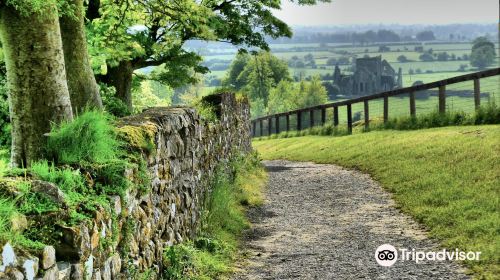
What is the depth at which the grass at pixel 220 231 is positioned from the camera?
249 inches

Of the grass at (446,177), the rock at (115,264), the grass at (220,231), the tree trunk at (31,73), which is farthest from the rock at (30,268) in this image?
the grass at (446,177)

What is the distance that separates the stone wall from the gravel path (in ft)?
3.39

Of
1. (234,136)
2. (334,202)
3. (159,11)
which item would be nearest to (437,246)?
(334,202)

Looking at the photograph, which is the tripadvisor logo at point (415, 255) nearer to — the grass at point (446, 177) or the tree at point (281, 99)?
the grass at point (446, 177)

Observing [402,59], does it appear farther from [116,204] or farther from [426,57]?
[116,204]

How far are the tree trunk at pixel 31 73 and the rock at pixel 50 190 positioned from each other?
3.03 metres

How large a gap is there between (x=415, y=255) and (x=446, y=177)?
3.44 meters

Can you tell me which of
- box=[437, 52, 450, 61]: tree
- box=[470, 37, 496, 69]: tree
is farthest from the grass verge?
box=[437, 52, 450, 61]: tree

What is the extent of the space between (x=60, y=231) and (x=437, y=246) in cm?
479

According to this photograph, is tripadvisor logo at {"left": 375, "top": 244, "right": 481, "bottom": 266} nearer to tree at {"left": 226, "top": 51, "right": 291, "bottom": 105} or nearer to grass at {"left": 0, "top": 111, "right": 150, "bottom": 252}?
grass at {"left": 0, "top": 111, "right": 150, "bottom": 252}

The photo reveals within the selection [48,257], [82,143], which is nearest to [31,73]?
[82,143]

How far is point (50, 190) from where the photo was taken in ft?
12.9

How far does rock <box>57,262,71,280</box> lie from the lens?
3.59 metres

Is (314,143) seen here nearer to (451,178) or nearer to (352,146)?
(352,146)
